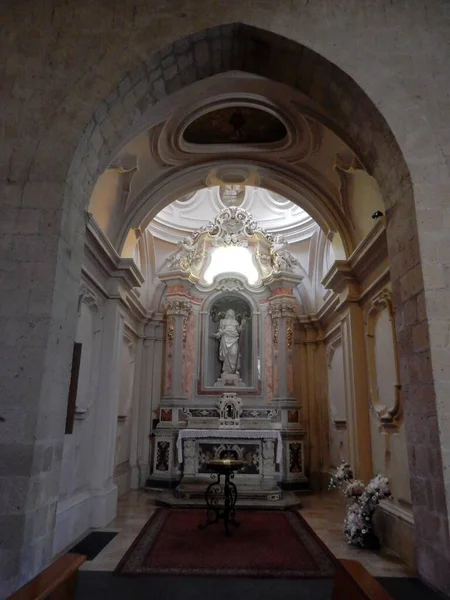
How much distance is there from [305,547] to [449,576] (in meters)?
2.43

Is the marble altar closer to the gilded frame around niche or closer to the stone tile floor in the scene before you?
the stone tile floor

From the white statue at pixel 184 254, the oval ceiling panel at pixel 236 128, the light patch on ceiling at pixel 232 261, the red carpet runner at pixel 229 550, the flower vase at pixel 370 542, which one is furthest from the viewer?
the light patch on ceiling at pixel 232 261

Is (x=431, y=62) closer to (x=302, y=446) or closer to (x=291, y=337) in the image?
(x=291, y=337)

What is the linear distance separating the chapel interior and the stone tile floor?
10cm

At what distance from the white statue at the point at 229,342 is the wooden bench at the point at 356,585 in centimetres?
781

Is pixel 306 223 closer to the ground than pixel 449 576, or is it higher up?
higher up

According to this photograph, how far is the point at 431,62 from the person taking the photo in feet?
13.4

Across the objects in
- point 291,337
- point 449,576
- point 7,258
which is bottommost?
point 449,576

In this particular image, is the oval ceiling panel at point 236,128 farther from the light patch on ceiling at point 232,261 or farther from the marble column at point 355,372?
the light patch on ceiling at point 232,261

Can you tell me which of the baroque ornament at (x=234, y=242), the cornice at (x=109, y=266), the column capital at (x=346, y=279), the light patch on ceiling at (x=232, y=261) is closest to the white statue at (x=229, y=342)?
the light patch on ceiling at (x=232, y=261)

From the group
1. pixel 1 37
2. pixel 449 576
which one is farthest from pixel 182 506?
pixel 1 37

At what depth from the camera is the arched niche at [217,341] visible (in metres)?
10.3

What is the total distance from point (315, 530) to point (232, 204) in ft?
25.0

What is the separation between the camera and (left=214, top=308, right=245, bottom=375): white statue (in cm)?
1031
